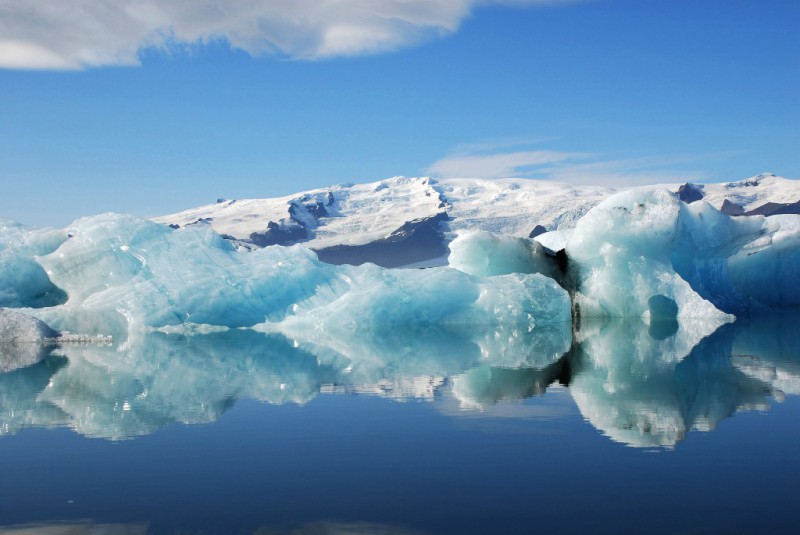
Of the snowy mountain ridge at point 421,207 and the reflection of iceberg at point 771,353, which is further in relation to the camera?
the snowy mountain ridge at point 421,207

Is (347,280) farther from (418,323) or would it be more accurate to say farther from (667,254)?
(667,254)

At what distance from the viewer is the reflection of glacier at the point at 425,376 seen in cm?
551

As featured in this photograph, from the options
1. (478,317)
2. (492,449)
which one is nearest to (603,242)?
(478,317)

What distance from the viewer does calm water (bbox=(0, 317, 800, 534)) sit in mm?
3246

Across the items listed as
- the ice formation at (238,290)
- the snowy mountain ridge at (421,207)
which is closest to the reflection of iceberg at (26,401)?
the ice formation at (238,290)

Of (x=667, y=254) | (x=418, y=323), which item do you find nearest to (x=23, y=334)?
(x=418, y=323)

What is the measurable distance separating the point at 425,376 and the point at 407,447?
3127mm

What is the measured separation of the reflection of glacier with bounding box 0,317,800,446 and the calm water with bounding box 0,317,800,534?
4cm

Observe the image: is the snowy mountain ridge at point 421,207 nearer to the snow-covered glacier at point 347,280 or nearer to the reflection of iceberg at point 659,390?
the snow-covered glacier at point 347,280

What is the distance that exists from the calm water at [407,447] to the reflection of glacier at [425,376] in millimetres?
37

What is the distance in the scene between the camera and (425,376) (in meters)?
7.63

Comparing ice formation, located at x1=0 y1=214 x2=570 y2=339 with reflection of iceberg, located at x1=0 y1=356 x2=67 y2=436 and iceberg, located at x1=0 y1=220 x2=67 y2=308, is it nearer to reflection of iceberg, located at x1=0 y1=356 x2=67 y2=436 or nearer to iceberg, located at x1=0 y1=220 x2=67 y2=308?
iceberg, located at x1=0 y1=220 x2=67 y2=308

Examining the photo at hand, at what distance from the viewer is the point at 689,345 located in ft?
34.4

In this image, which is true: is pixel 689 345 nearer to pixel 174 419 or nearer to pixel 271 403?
pixel 271 403
